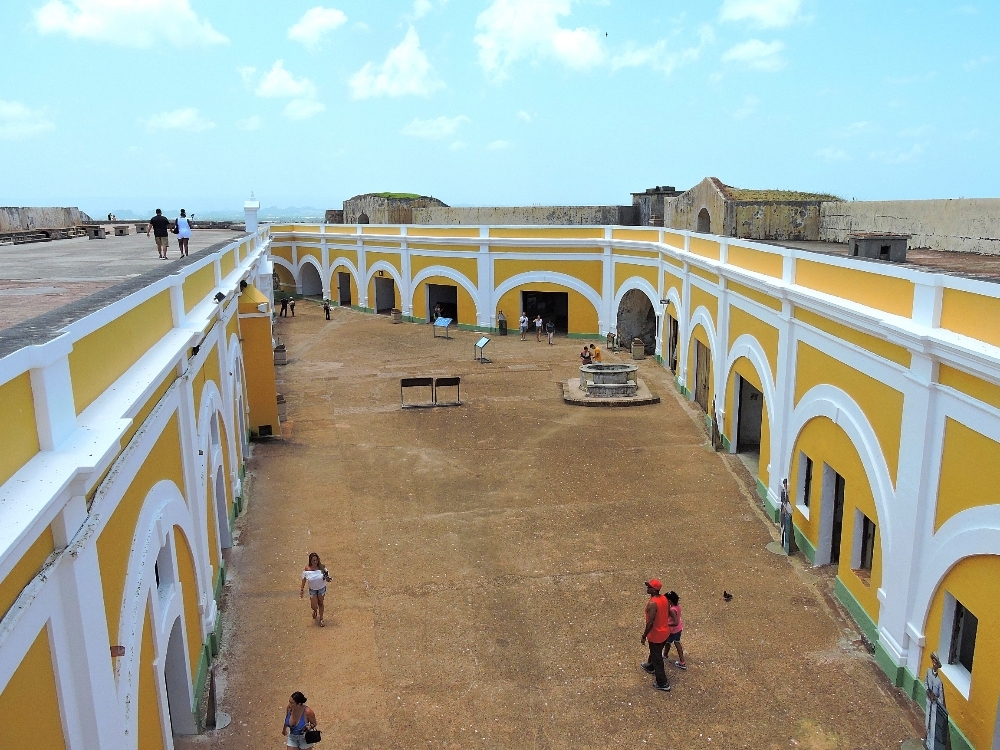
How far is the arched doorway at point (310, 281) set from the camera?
38406 mm

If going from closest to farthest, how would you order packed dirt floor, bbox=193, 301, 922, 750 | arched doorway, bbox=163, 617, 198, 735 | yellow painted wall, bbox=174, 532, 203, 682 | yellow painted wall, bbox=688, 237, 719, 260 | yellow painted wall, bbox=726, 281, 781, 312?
arched doorway, bbox=163, 617, 198, 735 → yellow painted wall, bbox=174, 532, 203, 682 → packed dirt floor, bbox=193, 301, 922, 750 → yellow painted wall, bbox=726, 281, 781, 312 → yellow painted wall, bbox=688, 237, 719, 260

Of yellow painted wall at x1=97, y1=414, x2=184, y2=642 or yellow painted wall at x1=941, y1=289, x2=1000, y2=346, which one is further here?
yellow painted wall at x1=941, y1=289, x2=1000, y2=346

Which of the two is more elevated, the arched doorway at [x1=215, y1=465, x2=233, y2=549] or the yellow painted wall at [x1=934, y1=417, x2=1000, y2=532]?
the yellow painted wall at [x1=934, y1=417, x2=1000, y2=532]

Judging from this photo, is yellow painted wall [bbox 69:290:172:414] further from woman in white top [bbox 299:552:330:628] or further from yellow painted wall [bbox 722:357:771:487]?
yellow painted wall [bbox 722:357:771:487]

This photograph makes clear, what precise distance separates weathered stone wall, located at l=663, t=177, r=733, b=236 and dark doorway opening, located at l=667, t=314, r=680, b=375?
8.54ft

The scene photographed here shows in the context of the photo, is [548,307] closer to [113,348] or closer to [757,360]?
[757,360]

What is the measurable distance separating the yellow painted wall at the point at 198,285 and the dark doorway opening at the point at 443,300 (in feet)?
62.1

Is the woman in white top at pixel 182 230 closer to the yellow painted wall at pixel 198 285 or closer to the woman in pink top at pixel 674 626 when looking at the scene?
the yellow painted wall at pixel 198 285

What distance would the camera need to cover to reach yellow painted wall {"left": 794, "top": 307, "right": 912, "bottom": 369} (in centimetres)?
774

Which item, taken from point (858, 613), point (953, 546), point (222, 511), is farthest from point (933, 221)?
point (222, 511)

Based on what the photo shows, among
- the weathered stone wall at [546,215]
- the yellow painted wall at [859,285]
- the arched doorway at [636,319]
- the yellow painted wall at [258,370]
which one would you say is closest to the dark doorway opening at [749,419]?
the yellow painted wall at [859,285]

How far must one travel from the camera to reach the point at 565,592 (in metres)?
9.59

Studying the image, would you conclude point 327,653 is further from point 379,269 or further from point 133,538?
point 379,269

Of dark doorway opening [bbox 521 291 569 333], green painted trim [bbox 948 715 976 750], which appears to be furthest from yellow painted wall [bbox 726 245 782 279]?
dark doorway opening [bbox 521 291 569 333]
